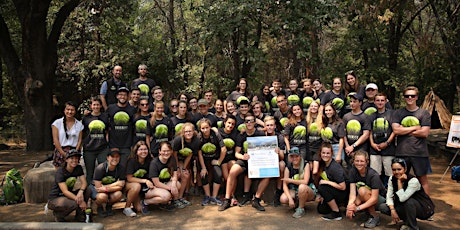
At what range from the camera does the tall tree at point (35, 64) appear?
11867 millimetres

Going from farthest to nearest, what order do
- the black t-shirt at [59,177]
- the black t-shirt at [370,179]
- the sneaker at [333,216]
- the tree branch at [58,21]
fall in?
1. the tree branch at [58,21]
2. the sneaker at [333,216]
3. the black t-shirt at [59,177]
4. the black t-shirt at [370,179]

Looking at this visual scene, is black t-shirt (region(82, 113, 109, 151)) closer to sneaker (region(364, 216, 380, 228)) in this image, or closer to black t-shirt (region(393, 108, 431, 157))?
sneaker (region(364, 216, 380, 228))

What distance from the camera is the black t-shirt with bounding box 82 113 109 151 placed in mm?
5980

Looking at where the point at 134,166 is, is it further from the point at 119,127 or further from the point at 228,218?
the point at 228,218

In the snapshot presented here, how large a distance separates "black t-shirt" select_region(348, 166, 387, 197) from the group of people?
0.01m

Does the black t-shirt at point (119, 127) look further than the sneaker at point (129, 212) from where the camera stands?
Yes

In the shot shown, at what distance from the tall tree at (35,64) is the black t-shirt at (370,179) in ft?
33.8

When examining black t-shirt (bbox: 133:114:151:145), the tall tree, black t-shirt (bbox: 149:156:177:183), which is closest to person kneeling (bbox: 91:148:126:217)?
black t-shirt (bbox: 149:156:177:183)

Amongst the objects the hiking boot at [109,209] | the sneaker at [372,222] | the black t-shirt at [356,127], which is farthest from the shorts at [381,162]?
the hiking boot at [109,209]

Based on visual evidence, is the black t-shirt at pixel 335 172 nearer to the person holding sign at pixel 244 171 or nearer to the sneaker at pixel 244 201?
the person holding sign at pixel 244 171

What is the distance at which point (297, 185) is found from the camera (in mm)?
5918

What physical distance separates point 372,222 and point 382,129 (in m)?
1.42

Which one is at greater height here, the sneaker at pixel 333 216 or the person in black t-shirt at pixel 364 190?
the person in black t-shirt at pixel 364 190

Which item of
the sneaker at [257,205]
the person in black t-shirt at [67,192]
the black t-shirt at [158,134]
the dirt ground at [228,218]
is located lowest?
the dirt ground at [228,218]
